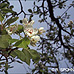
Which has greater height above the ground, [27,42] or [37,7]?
[37,7]

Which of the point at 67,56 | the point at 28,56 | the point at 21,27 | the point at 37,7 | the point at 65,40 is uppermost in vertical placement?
the point at 37,7

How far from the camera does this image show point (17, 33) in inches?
19.1

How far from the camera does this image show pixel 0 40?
1.19 ft

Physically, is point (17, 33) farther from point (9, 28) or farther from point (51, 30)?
point (51, 30)

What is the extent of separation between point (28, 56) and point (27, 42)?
6 cm

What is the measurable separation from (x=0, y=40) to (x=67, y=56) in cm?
221

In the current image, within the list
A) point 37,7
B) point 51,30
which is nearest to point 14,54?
point 37,7

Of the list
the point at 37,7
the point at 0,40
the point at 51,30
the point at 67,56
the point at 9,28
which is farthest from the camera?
the point at 51,30

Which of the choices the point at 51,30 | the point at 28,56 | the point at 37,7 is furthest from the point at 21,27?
the point at 51,30

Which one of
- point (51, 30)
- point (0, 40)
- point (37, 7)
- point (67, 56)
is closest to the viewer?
point (0, 40)

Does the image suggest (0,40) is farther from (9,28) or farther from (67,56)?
(67,56)

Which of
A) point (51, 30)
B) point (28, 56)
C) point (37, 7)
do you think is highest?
point (37, 7)

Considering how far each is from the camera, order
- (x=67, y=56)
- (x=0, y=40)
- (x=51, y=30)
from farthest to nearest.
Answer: (x=51, y=30) < (x=67, y=56) < (x=0, y=40)

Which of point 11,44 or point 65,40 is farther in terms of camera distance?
point 65,40
